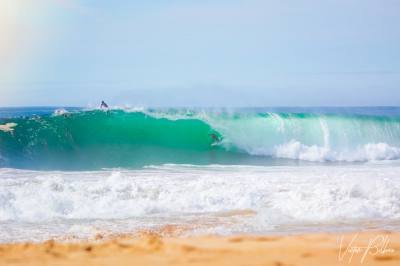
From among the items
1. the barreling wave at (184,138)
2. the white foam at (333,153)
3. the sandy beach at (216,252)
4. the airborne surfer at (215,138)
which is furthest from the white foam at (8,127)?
the sandy beach at (216,252)

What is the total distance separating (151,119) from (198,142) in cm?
253

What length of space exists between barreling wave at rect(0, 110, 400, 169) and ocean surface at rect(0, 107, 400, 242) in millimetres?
48

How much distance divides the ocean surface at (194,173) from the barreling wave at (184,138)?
48 millimetres

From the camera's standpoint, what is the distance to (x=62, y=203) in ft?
24.0

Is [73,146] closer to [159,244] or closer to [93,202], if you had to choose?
[93,202]

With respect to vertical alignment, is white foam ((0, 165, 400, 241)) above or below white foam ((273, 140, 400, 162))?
below

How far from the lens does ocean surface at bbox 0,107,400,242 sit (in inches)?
253

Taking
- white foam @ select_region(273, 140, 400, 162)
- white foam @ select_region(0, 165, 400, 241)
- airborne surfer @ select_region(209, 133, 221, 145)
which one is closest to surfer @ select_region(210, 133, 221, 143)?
airborne surfer @ select_region(209, 133, 221, 145)

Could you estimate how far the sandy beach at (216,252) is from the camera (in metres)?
3.74

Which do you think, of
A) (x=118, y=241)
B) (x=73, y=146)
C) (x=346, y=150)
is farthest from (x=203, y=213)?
(x=346, y=150)

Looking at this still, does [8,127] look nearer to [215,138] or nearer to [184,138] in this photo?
[184,138]

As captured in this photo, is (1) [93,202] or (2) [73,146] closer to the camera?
(1) [93,202]

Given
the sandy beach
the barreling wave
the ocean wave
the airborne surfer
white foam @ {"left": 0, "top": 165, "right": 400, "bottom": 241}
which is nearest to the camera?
the sandy beach

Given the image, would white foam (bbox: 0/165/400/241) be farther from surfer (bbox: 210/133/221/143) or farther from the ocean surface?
surfer (bbox: 210/133/221/143)
